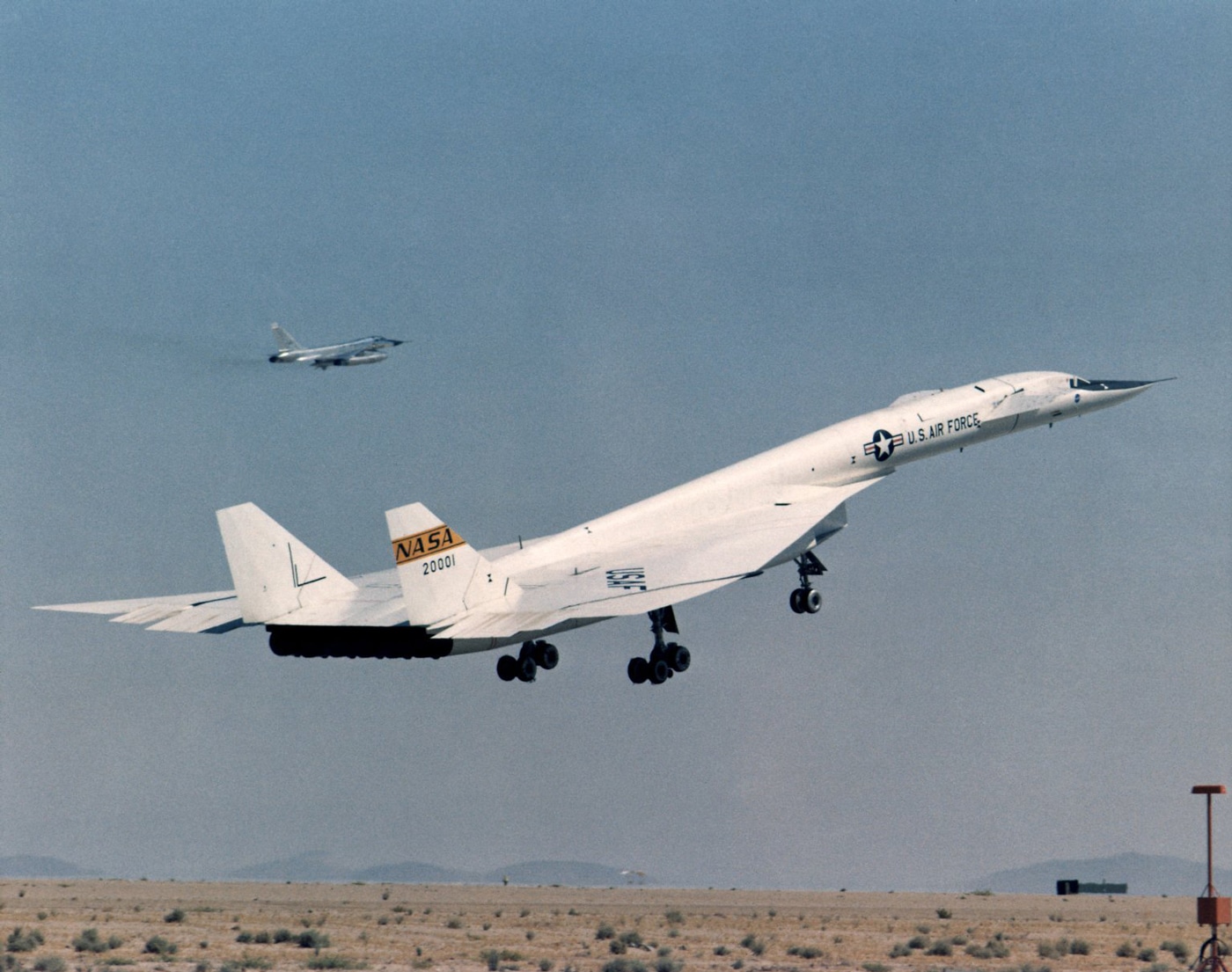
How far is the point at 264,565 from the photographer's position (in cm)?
3844

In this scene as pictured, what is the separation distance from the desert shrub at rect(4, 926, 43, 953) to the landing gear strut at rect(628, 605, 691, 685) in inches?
834

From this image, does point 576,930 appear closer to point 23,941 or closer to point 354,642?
point 23,941

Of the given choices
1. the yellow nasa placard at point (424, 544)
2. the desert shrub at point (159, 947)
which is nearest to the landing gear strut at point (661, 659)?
the yellow nasa placard at point (424, 544)

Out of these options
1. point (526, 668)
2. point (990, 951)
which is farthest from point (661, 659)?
point (990, 951)

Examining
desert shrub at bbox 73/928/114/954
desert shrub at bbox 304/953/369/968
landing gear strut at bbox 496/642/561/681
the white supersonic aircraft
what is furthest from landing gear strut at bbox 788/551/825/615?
desert shrub at bbox 73/928/114/954

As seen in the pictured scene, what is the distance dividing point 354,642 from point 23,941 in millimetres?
20128

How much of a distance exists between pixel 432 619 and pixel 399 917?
27607 millimetres

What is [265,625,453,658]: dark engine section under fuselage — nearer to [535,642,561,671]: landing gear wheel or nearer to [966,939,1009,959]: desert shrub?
[535,642,561,671]: landing gear wheel

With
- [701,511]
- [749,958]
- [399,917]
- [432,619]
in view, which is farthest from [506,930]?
[432,619]

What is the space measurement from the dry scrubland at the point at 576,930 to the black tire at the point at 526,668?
1064 centimetres

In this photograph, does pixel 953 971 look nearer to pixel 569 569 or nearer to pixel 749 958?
pixel 749 958

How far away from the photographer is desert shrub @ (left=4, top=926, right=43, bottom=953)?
167ft

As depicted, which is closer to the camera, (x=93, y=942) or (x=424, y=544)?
(x=424, y=544)

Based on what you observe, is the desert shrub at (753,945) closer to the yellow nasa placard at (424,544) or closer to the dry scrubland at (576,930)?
the dry scrubland at (576,930)
